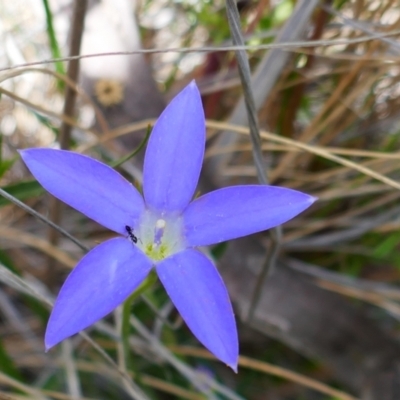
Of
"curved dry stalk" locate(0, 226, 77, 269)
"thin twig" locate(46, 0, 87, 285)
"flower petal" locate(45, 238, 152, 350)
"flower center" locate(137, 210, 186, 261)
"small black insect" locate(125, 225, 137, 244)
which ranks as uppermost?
"thin twig" locate(46, 0, 87, 285)

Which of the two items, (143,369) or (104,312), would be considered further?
(143,369)

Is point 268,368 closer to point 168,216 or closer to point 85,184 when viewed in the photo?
point 168,216

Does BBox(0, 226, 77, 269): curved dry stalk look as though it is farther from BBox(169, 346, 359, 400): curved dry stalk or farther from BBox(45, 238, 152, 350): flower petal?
BBox(45, 238, 152, 350): flower petal

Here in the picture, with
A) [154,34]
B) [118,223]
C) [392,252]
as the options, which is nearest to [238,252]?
[392,252]

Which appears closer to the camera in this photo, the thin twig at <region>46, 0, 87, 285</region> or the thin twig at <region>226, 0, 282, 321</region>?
the thin twig at <region>226, 0, 282, 321</region>

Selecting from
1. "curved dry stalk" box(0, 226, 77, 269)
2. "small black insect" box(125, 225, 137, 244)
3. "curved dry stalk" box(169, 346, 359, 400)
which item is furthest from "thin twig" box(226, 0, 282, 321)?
"curved dry stalk" box(0, 226, 77, 269)

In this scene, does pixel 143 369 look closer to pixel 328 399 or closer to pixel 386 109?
pixel 328 399

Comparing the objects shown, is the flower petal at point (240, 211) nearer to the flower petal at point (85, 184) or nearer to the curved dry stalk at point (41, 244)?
the flower petal at point (85, 184)
